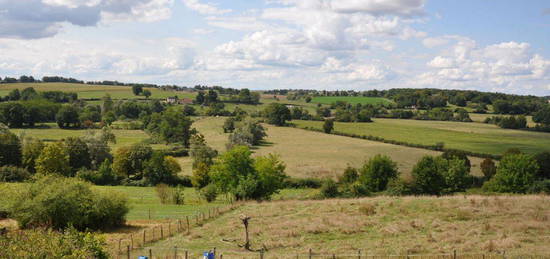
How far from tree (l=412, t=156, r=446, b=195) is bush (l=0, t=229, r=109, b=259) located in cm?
5118

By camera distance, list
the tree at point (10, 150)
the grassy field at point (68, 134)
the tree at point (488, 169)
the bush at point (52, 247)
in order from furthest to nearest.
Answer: the grassy field at point (68, 134), the tree at point (10, 150), the tree at point (488, 169), the bush at point (52, 247)

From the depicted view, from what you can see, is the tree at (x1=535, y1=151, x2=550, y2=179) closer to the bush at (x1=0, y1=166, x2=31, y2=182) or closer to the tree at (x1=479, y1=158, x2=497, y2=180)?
the tree at (x1=479, y1=158, x2=497, y2=180)

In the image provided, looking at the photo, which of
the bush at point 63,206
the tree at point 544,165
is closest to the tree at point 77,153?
the bush at point 63,206

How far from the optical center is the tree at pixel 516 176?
63.1 meters

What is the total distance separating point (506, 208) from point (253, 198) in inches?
1073

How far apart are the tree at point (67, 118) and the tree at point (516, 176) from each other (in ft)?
330

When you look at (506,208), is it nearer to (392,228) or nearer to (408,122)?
(392,228)

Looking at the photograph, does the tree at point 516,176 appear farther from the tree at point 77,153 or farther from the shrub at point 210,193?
the tree at point 77,153

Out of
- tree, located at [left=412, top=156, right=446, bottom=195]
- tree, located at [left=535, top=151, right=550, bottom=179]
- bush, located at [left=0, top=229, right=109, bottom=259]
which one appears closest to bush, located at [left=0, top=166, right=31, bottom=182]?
tree, located at [left=412, top=156, right=446, bottom=195]

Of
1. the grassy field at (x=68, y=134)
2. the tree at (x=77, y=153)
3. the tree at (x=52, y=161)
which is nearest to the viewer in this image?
the tree at (x=52, y=161)

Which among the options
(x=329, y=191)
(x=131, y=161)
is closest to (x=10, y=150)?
(x=131, y=161)

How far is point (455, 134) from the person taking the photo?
11344 cm

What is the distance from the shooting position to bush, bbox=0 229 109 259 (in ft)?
56.3

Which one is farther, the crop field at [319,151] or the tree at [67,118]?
the tree at [67,118]
